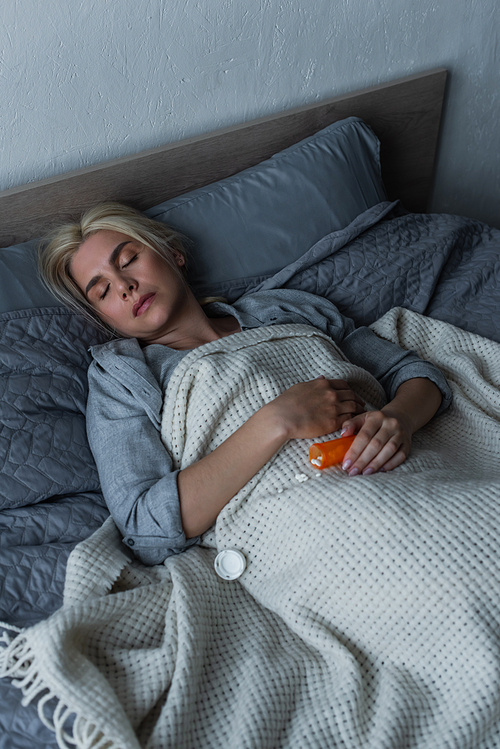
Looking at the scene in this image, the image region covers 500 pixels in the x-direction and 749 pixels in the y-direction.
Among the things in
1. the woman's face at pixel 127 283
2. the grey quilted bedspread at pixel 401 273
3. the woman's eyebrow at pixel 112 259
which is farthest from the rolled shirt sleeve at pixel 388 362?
the woman's eyebrow at pixel 112 259

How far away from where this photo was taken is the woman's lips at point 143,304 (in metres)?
1.23

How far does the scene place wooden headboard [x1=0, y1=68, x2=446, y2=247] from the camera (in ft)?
4.45

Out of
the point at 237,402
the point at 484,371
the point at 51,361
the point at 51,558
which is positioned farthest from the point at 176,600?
the point at 484,371

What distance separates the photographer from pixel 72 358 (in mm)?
1217

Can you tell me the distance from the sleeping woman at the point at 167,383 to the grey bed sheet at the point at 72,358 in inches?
2.2

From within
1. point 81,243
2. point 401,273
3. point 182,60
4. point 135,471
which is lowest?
point 135,471

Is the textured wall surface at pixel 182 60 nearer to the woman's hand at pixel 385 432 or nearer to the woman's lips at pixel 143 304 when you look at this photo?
the woman's lips at pixel 143 304

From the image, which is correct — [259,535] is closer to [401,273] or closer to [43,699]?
[43,699]

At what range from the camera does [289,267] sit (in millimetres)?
1481

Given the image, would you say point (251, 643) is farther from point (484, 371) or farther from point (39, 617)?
point (484, 371)

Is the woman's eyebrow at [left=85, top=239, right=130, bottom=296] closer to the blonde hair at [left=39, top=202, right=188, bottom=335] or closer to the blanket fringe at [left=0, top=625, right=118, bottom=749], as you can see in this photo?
the blonde hair at [left=39, top=202, right=188, bottom=335]

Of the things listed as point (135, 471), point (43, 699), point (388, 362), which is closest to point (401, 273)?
point (388, 362)

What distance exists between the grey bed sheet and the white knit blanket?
0.08 metres

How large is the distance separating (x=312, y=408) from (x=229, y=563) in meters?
0.29
